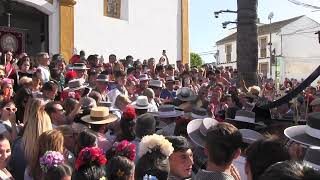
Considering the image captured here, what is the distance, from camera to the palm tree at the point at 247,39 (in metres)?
8.66

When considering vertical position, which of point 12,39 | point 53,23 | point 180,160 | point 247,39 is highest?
point 53,23

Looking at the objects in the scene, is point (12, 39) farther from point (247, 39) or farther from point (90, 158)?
point (90, 158)

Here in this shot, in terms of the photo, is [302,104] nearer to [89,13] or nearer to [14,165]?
[14,165]

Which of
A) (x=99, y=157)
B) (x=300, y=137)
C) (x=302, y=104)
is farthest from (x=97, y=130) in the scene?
(x=302, y=104)

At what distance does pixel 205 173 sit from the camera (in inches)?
137

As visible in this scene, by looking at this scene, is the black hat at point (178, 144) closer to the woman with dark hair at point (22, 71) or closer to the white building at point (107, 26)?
the woman with dark hair at point (22, 71)

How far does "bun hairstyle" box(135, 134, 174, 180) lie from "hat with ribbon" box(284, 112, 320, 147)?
98 cm

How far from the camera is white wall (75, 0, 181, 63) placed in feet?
56.0

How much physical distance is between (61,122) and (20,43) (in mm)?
12580

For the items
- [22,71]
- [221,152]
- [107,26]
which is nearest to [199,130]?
[221,152]

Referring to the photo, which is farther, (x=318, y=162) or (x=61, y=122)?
(x=61, y=122)

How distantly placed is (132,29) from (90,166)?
613 inches

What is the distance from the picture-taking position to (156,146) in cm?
396

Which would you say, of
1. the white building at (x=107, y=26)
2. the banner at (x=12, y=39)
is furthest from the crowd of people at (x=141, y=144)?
the banner at (x=12, y=39)
